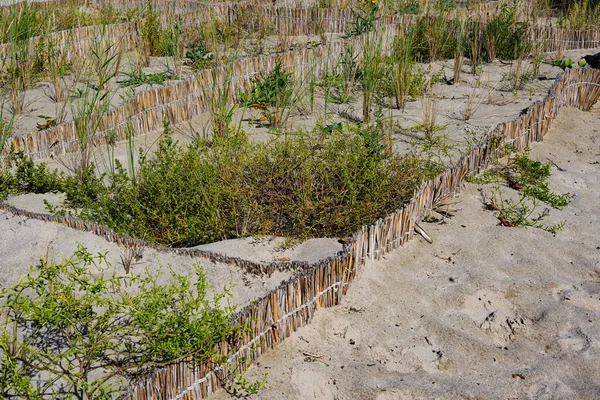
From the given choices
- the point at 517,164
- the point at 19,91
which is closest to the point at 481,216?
the point at 517,164

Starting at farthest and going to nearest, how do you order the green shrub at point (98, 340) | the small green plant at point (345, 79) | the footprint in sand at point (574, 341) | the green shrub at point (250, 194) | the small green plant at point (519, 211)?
the small green plant at point (345, 79)
the small green plant at point (519, 211)
the green shrub at point (250, 194)
the footprint in sand at point (574, 341)
the green shrub at point (98, 340)

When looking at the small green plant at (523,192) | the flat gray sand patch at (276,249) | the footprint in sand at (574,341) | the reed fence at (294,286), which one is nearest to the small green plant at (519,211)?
the small green plant at (523,192)

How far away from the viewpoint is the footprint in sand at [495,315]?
11.1 feet

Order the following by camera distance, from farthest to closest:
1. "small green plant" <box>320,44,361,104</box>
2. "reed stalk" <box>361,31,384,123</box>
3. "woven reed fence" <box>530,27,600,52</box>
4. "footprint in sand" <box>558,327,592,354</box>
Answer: "woven reed fence" <box>530,27,600,52</box> < "small green plant" <box>320,44,361,104</box> < "reed stalk" <box>361,31,384,123</box> < "footprint in sand" <box>558,327,592,354</box>

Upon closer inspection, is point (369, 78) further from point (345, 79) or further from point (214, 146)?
point (214, 146)

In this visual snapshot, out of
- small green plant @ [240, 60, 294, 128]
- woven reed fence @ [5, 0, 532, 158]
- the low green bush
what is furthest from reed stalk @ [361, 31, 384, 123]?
the low green bush

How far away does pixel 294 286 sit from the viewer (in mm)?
3162

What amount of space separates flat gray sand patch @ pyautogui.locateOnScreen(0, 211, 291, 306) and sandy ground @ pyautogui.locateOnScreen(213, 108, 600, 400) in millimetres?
332

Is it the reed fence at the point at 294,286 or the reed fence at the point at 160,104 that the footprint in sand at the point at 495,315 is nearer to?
the reed fence at the point at 294,286

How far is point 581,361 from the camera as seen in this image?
124 inches

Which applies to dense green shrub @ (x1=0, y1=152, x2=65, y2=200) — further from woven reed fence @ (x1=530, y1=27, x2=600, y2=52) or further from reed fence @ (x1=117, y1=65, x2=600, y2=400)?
woven reed fence @ (x1=530, y1=27, x2=600, y2=52)

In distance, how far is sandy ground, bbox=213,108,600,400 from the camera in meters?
3.00

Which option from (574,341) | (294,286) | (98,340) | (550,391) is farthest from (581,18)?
(98,340)

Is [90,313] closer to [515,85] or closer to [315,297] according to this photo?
[315,297]
